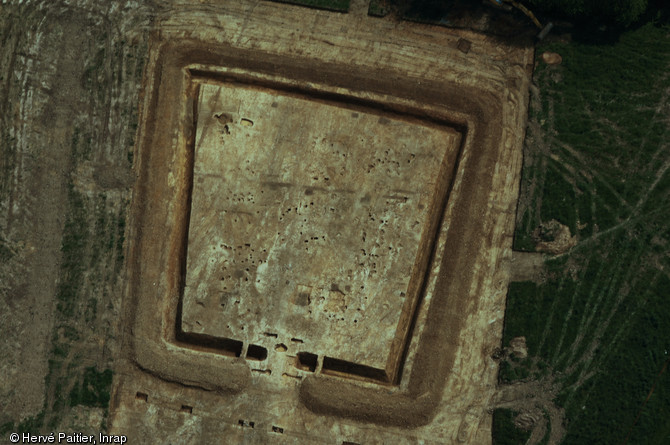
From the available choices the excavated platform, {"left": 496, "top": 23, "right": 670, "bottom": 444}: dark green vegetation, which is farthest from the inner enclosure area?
{"left": 496, "top": 23, "right": 670, "bottom": 444}: dark green vegetation

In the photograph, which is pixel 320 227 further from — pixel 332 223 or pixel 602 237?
pixel 602 237

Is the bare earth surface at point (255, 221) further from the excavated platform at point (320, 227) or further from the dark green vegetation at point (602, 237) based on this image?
the dark green vegetation at point (602, 237)

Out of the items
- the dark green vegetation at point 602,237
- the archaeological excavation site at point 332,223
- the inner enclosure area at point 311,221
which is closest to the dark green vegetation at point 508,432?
the archaeological excavation site at point 332,223

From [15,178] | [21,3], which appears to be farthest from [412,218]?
[21,3]

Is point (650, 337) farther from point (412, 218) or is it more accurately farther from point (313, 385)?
point (313, 385)

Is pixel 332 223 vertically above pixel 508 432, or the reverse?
pixel 332 223

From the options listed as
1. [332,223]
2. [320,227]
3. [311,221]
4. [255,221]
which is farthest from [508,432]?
[255,221]

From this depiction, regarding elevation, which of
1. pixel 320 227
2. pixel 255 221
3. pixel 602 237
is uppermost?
pixel 602 237

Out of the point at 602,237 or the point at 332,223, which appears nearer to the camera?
the point at 602,237
